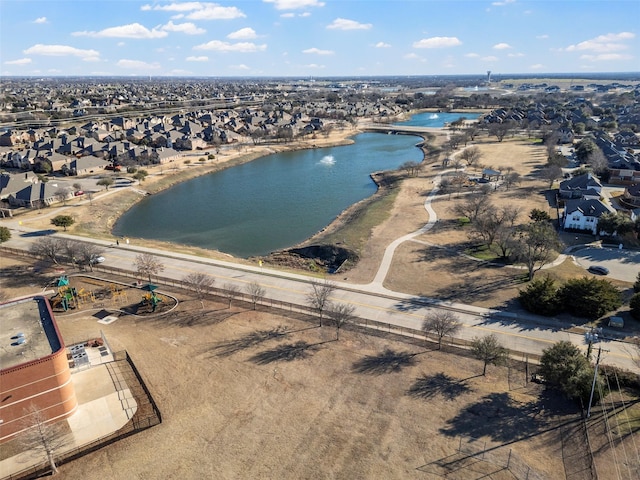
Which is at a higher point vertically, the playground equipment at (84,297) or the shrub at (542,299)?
the shrub at (542,299)

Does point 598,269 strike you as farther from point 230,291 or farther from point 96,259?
point 96,259

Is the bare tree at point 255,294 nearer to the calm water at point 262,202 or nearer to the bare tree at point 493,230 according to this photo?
the calm water at point 262,202

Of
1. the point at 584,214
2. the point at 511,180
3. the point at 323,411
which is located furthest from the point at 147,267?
the point at 511,180

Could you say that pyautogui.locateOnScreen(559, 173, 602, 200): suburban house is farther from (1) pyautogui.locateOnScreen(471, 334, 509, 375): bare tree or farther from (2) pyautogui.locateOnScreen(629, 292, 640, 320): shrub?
(1) pyautogui.locateOnScreen(471, 334, 509, 375): bare tree

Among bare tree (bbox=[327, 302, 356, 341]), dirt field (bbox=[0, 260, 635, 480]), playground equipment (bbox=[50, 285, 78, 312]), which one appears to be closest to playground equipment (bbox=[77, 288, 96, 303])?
playground equipment (bbox=[50, 285, 78, 312])

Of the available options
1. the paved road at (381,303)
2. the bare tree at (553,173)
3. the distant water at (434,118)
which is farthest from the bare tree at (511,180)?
the distant water at (434,118)

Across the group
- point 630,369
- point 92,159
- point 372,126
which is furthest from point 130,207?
point 372,126
